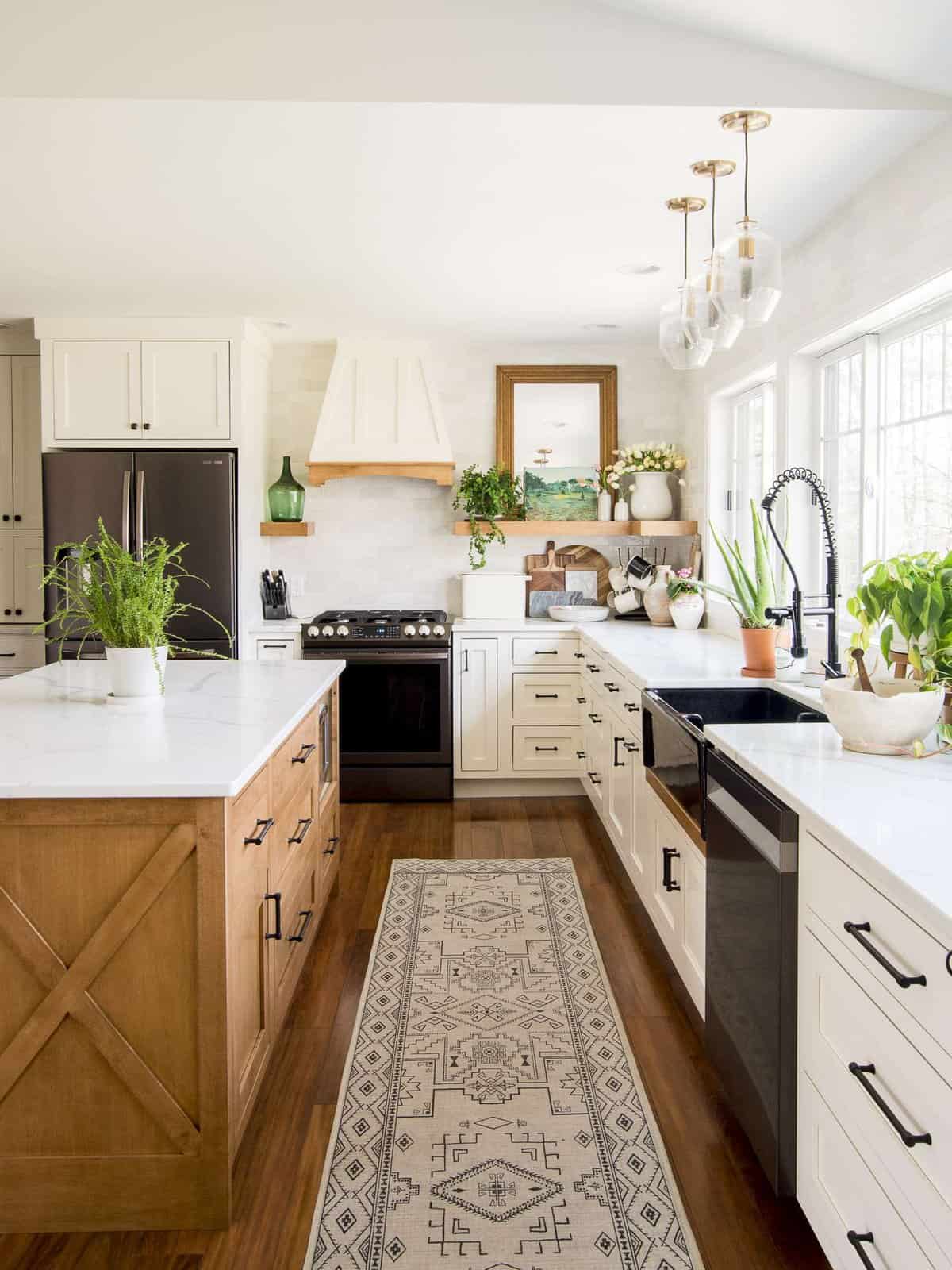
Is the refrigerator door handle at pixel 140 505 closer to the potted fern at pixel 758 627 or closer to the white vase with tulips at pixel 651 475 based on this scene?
the white vase with tulips at pixel 651 475

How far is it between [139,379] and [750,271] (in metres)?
3.45

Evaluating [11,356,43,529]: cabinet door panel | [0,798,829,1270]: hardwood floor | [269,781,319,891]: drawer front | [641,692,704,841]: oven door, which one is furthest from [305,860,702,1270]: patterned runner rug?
[11,356,43,529]: cabinet door panel

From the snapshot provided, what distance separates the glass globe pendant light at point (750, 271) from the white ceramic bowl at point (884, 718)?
975 mm

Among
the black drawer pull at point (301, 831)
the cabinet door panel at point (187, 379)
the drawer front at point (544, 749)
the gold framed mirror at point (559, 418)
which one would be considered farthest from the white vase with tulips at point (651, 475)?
the black drawer pull at point (301, 831)

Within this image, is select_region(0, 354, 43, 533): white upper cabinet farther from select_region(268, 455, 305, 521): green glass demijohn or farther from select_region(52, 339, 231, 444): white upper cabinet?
select_region(268, 455, 305, 521): green glass demijohn

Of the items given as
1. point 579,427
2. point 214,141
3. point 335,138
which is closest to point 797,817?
point 335,138

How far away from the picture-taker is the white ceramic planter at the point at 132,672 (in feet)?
8.64

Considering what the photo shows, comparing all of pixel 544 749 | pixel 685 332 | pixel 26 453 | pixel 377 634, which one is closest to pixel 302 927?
pixel 685 332

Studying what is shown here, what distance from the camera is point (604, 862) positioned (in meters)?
4.02

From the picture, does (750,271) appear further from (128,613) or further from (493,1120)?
(493,1120)

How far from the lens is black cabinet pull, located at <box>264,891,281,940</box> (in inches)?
89.0

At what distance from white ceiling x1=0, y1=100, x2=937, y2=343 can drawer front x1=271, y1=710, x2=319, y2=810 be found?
166cm

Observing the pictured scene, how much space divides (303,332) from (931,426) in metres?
3.34

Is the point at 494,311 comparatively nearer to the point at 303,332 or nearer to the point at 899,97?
the point at 303,332
